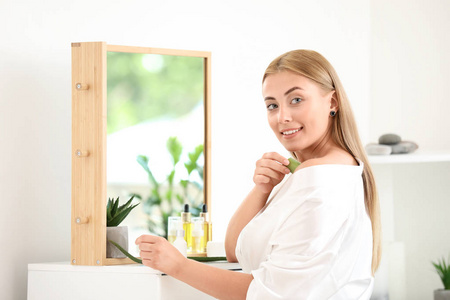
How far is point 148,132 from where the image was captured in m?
2.22

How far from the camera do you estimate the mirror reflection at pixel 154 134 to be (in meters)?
2.13

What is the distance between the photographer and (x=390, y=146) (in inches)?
107

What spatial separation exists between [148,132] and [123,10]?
46cm

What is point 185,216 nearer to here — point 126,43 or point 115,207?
point 115,207

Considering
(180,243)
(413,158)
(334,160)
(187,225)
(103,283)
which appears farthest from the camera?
(413,158)

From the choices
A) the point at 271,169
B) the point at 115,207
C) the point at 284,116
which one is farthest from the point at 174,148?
the point at 284,116

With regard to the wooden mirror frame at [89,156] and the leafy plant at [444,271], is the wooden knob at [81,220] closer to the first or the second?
the wooden mirror frame at [89,156]

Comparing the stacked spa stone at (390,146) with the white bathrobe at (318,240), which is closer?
the white bathrobe at (318,240)

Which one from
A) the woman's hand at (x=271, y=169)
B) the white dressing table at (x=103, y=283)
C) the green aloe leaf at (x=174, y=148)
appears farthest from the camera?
the green aloe leaf at (x=174, y=148)

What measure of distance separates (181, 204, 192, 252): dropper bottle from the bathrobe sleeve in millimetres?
797

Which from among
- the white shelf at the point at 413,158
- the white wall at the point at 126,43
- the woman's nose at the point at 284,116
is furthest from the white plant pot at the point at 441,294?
the woman's nose at the point at 284,116

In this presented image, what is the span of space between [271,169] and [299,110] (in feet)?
0.63

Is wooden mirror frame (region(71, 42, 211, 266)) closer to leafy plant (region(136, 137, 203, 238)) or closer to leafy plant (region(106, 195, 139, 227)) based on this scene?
leafy plant (region(106, 195, 139, 227))

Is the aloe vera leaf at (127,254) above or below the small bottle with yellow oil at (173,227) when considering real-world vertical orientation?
below
